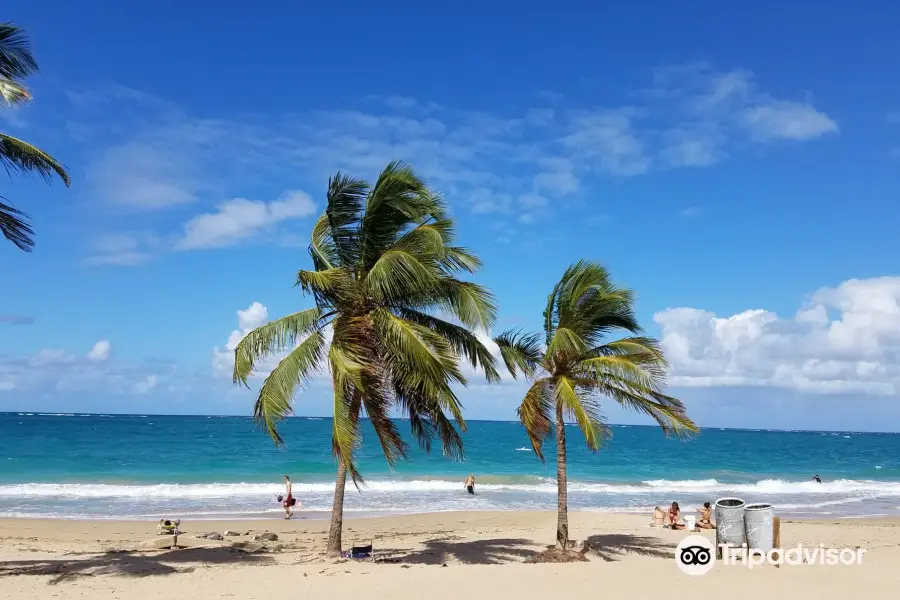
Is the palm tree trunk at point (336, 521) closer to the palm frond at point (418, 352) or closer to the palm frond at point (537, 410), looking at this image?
the palm frond at point (418, 352)

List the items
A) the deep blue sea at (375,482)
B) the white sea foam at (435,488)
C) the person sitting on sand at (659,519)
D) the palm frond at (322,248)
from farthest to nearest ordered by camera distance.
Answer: the white sea foam at (435,488), the deep blue sea at (375,482), the person sitting on sand at (659,519), the palm frond at (322,248)

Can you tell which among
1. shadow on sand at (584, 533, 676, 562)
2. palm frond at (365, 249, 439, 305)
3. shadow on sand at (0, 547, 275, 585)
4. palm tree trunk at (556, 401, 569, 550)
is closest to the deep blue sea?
shadow on sand at (0, 547, 275, 585)

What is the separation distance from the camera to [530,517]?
23.0 metres

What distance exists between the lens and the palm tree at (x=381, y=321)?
37.7ft

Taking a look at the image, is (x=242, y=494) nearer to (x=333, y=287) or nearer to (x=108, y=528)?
(x=108, y=528)

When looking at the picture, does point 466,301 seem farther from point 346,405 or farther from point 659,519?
point 659,519

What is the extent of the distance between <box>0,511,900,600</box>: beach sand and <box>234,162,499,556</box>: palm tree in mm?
1903

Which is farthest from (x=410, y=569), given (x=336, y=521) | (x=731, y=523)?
(x=731, y=523)

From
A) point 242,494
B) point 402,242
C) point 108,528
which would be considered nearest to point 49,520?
point 108,528

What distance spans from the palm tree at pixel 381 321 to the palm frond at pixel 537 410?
2.57ft

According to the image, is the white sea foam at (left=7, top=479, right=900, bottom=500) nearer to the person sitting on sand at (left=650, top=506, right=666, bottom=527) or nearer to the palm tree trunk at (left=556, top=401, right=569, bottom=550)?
the person sitting on sand at (left=650, top=506, right=666, bottom=527)

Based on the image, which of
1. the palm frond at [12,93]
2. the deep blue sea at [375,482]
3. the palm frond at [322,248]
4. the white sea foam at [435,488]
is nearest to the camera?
the palm frond at [12,93]

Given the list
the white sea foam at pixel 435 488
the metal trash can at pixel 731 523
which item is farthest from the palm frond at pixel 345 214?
the white sea foam at pixel 435 488

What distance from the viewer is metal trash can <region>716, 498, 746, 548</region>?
11.8 meters
